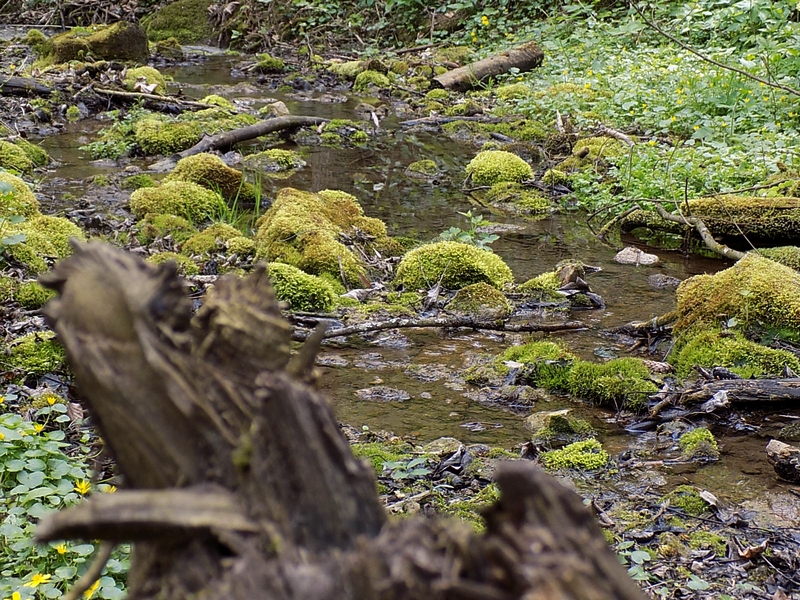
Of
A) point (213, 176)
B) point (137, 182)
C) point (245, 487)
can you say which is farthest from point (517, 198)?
point (245, 487)

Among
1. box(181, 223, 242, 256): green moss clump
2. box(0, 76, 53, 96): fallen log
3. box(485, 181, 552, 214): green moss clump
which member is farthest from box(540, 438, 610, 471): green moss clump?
box(0, 76, 53, 96): fallen log

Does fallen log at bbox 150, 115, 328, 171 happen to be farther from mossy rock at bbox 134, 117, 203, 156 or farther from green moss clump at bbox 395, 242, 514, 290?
green moss clump at bbox 395, 242, 514, 290

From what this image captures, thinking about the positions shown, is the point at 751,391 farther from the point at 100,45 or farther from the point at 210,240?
the point at 100,45

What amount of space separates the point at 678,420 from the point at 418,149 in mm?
7709

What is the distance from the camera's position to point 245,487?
1.12 m

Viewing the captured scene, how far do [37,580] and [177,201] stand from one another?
5.88 meters

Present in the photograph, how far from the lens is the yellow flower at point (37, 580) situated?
8.05 feet

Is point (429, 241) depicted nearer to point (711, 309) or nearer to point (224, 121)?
point (711, 309)

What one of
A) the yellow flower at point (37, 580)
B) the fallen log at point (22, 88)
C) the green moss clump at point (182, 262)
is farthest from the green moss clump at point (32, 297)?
the fallen log at point (22, 88)

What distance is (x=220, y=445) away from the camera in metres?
1.15

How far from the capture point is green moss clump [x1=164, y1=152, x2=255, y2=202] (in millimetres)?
8742

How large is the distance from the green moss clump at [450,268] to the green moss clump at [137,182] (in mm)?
3560

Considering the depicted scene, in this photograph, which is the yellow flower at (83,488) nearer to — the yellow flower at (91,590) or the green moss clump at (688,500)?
the yellow flower at (91,590)

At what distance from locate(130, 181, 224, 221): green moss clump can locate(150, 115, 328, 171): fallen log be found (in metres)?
1.63
